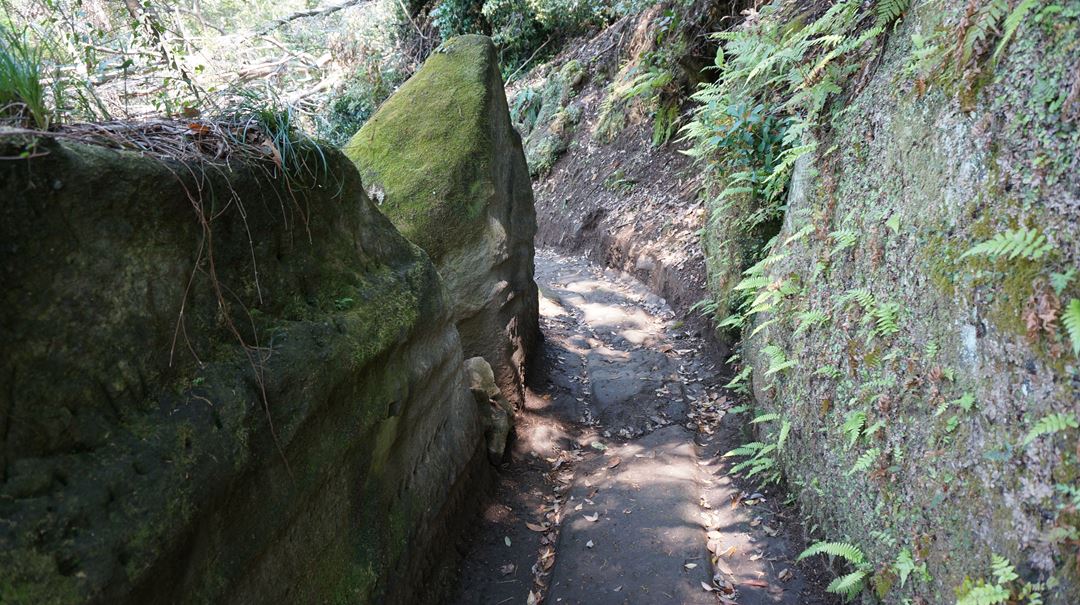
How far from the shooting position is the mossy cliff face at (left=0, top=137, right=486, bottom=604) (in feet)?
6.35

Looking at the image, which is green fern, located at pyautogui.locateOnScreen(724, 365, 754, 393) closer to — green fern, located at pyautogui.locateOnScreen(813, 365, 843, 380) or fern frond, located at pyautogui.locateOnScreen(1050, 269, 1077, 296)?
green fern, located at pyautogui.locateOnScreen(813, 365, 843, 380)

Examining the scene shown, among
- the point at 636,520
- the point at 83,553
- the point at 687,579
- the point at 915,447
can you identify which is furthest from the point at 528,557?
the point at 83,553

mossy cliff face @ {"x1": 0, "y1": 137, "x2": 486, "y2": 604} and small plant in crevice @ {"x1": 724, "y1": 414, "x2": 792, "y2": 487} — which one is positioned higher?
mossy cliff face @ {"x1": 0, "y1": 137, "x2": 486, "y2": 604}

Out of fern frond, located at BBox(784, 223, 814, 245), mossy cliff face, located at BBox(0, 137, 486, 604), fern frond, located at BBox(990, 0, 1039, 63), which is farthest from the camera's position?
fern frond, located at BBox(784, 223, 814, 245)

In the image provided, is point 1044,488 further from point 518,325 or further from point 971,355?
point 518,325

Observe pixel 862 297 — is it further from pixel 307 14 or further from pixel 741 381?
pixel 307 14

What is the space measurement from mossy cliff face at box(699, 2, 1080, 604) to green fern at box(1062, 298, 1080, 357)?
0.38ft

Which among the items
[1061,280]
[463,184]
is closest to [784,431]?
[1061,280]

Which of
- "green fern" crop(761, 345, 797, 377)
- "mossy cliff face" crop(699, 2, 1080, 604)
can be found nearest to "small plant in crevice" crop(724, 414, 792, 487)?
"mossy cliff face" crop(699, 2, 1080, 604)

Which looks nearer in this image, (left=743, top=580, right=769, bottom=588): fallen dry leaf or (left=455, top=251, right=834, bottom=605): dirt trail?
(left=743, top=580, right=769, bottom=588): fallen dry leaf

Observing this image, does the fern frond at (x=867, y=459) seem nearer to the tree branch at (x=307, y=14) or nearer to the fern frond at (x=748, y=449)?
the fern frond at (x=748, y=449)

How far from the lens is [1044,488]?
8.25 feet

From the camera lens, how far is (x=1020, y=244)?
2.61 m

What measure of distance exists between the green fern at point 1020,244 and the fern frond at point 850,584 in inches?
78.4
